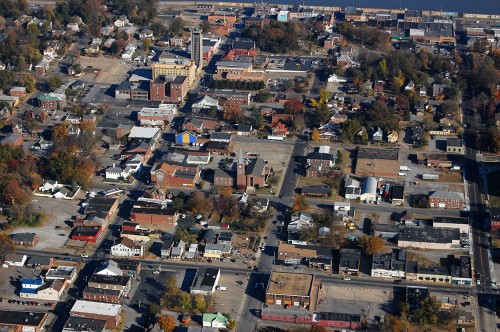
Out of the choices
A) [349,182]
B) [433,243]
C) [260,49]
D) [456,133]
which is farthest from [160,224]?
[260,49]

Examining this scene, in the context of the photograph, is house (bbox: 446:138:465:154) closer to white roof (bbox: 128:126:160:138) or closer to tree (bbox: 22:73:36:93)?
white roof (bbox: 128:126:160:138)

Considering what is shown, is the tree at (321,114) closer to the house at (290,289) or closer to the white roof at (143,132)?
the white roof at (143,132)

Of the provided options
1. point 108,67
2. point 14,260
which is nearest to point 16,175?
point 14,260

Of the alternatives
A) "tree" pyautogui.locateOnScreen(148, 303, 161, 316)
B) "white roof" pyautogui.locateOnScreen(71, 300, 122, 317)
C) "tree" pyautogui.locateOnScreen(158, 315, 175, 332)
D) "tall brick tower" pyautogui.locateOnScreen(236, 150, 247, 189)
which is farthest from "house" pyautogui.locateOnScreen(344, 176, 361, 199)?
"white roof" pyautogui.locateOnScreen(71, 300, 122, 317)

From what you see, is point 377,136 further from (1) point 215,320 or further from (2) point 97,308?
(2) point 97,308

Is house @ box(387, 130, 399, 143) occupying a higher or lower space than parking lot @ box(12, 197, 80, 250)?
higher
